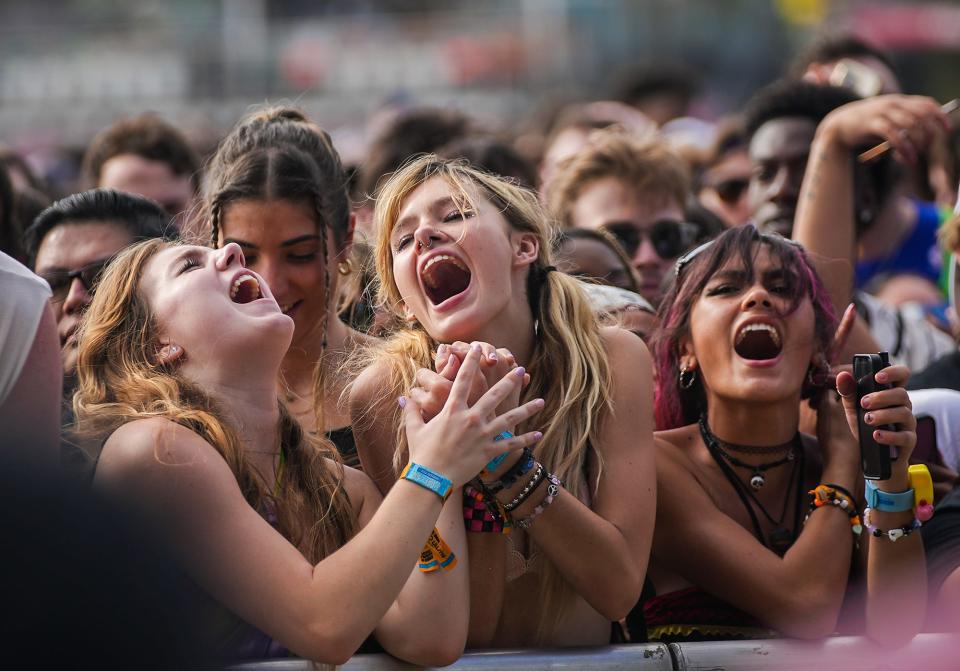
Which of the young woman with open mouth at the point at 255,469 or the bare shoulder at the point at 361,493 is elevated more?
the young woman with open mouth at the point at 255,469

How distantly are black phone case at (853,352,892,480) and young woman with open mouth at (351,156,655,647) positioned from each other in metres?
0.49

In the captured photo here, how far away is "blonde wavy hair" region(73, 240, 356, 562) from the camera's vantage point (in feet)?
9.33

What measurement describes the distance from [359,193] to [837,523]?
9.37 ft

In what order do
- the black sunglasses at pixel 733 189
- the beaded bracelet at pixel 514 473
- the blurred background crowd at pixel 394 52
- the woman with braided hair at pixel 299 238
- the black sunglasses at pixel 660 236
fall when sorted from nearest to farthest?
the beaded bracelet at pixel 514 473 → the woman with braided hair at pixel 299 238 → the black sunglasses at pixel 660 236 → the black sunglasses at pixel 733 189 → the blurred background crowd at pixel 394 52

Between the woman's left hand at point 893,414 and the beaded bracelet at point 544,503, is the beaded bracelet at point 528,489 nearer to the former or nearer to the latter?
the beaded bracelet at point 544,503

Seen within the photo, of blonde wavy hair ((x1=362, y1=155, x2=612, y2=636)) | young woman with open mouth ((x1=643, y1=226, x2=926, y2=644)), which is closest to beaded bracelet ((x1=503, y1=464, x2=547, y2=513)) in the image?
blonde wavy hair ((x1=362, y1=155, x2=612, y2=636))

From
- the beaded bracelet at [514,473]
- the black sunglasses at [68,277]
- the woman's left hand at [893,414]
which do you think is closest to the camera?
the beaded bracelet at [514,473]

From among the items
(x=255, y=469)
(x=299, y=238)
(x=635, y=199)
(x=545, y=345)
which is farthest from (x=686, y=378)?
(x=635, y=199)

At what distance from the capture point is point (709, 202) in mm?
6391

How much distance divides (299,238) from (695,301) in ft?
3.73

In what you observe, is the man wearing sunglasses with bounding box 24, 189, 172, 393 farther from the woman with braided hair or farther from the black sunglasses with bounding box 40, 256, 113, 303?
the woman with braided hair

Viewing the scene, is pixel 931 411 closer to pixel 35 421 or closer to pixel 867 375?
pixel 867 375

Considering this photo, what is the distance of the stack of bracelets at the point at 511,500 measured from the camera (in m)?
2.84

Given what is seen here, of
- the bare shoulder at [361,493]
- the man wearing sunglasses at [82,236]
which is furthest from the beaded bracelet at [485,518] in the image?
the man wearing sunglasses at [82,236]
